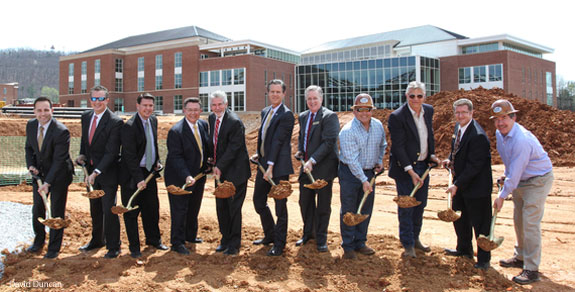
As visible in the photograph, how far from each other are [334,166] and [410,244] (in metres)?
1.39

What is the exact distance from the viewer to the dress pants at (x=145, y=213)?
571cm

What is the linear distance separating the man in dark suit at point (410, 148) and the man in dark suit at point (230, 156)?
197cm

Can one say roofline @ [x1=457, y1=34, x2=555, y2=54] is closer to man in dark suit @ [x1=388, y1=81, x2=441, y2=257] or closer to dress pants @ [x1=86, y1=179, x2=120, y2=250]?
man in dark suit @ [x1=388, y1=81, x2=441, y2=257]

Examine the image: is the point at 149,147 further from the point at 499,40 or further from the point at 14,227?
the point at 499,40

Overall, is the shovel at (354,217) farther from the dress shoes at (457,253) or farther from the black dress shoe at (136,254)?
the black dress shoe at (136,254)

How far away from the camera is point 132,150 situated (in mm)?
5613

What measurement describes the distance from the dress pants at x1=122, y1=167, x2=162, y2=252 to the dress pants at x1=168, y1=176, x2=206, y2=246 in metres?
0.32

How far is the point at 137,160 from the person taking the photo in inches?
222

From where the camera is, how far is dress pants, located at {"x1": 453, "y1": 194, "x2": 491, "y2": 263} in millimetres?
5051

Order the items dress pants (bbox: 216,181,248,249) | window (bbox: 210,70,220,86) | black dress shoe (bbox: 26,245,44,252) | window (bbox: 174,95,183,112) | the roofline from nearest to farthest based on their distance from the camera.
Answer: dress pants (bbox: 216,181,248,249)
black dress shoe (bbox: 26,245,44,252)
the roofline
window (bbox: 210,70,220,86)
window (bbox: 174,95,183,112)

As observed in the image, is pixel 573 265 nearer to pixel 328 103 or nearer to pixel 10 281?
pixel 10 281

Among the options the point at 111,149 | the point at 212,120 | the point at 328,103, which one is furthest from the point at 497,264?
the point at 328,103

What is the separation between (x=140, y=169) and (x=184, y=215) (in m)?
0.89

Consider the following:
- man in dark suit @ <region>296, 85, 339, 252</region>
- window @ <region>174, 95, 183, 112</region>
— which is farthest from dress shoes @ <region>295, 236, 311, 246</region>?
window @ <region>174, 95, 183, 112</region>
